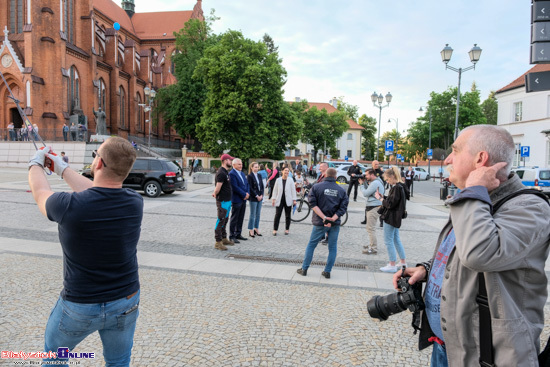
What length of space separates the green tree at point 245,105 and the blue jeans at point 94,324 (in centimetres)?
3041

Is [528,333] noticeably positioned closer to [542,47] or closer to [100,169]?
[100,169]

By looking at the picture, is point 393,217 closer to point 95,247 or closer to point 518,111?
point 95,247

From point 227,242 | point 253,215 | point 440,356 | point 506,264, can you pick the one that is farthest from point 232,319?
point 253,215

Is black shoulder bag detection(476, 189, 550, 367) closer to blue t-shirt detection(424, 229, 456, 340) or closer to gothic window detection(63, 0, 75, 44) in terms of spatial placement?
blue t-shirt detection(424, 229, 456, 340)

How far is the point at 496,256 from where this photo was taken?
1.50 metres

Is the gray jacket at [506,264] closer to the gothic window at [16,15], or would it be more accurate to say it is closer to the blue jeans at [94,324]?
the blue jeans at [94,324]

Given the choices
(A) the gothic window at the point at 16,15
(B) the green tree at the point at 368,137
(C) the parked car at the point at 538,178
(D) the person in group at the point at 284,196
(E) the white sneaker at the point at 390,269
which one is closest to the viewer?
(E) the white sneaker at the point at 390,269

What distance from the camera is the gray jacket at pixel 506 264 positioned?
1520 mm

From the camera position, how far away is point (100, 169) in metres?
2.16

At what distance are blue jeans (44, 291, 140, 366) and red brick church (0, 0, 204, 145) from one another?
117 ft

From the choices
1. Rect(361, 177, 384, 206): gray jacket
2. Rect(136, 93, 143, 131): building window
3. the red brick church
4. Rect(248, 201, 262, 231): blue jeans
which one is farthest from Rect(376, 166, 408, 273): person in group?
Rect(136, 93, 143, 131): building window

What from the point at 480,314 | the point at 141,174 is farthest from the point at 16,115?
the point at 480,314

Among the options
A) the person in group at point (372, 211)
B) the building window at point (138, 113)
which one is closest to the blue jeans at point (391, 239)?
the person in group at point (372, 211)

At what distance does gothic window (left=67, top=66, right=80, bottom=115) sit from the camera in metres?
36.6
